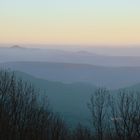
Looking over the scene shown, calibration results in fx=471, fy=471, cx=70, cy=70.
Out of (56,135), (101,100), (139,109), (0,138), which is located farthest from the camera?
(101,100)

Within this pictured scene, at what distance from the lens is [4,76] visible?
23719 mm

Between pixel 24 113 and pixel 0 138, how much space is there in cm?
386

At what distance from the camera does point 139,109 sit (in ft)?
66.8

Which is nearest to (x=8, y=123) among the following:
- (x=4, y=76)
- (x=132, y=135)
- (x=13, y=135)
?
(x=13, y=135)

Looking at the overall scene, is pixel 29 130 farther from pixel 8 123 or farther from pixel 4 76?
pixel 4 76

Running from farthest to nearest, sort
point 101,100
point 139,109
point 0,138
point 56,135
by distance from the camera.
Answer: point 101,100 → point 56,135 → point 139,109 → point 0,138

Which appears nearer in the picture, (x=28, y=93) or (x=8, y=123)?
(x=8, y=123)

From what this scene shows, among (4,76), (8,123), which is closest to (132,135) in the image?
(8,123)

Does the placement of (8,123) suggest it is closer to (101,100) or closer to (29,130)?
(29,130)

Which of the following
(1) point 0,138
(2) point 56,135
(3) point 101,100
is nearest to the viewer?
(1) point 0,138

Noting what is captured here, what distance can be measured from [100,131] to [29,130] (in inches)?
167

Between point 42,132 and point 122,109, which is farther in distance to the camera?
point 42,132

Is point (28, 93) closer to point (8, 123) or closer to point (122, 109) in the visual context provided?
point (8, 123)

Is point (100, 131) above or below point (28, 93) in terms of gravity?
below
